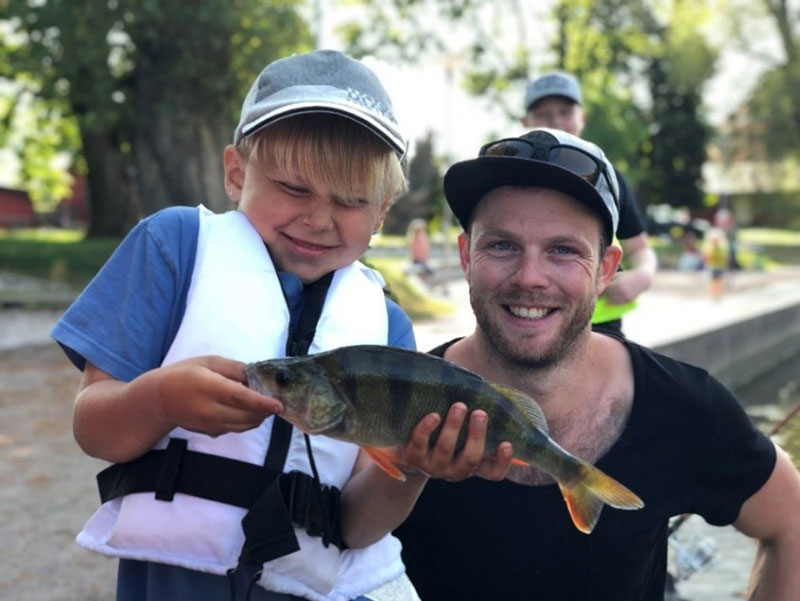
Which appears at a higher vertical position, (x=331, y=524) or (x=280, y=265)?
(x=280, y=265)

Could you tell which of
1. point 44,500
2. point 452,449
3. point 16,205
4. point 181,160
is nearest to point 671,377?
point 452,449

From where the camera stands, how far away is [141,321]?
2205 millimetres

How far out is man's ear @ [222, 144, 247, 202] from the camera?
246cm

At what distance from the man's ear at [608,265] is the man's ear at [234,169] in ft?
3.19

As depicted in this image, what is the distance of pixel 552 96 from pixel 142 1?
602 inches

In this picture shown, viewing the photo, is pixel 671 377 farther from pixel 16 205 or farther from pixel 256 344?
pixel 16 205

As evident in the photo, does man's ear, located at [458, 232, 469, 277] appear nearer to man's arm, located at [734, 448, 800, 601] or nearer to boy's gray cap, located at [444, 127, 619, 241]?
boy's gray cap, located at [444, 127, 619, 241]

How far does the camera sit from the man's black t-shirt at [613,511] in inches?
107

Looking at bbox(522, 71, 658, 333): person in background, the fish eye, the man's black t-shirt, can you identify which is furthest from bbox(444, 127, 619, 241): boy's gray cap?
bbox(522, 71, 658, 333): person in background

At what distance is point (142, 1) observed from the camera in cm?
1997

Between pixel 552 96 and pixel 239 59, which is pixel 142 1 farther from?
pixel 552 96

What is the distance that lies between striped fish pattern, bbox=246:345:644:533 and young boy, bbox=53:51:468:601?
0.19 ft

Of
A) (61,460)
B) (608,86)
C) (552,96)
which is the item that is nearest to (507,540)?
(552,96)

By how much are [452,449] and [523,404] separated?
194 millimetres
